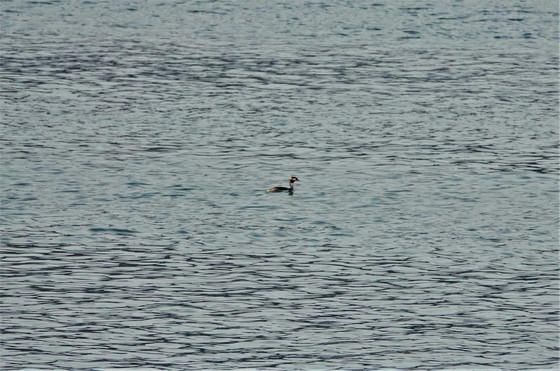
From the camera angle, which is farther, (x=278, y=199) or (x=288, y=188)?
(x=288, y=188)

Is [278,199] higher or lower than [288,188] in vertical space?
lower

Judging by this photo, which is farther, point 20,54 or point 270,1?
point 270,1

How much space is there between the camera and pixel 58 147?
42.3 m

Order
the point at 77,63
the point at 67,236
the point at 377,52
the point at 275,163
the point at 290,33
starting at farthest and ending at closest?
the point at 290,33 → the point at 377,52 → the point at 77,63 → the point at 275,163 → the point at 67,236

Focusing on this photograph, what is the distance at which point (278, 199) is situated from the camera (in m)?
36.4

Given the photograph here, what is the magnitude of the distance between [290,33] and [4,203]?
3483 cm

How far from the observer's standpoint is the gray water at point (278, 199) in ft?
83.8

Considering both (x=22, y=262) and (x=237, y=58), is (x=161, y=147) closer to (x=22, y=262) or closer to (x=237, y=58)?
(x=22, y=262)

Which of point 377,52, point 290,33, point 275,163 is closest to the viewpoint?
point 275,163

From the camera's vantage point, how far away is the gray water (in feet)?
83.8

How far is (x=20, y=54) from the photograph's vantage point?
197 ft

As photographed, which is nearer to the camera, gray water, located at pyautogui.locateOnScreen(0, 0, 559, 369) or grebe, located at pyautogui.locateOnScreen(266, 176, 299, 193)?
gray water, located at pyautogui.locateOnScreen(0, 0, 559, 369)

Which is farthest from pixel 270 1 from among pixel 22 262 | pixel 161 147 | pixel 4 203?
pixel 22 262

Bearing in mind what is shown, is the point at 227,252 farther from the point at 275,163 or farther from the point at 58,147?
the point at 58,147
